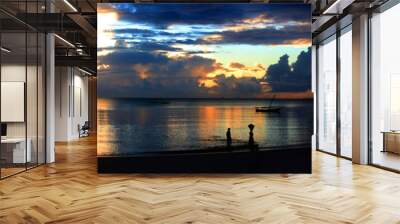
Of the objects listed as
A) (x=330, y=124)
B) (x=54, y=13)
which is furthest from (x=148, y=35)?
(x=330, y=124)

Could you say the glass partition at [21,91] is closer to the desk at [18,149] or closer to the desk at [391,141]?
the desk at [18,149]

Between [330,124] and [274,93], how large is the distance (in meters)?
4.36

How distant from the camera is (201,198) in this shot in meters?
5.12

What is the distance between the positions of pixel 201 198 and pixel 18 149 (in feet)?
13.9

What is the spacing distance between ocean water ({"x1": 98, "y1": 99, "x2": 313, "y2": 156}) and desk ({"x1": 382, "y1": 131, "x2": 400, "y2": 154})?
184cm

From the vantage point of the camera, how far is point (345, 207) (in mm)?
4570

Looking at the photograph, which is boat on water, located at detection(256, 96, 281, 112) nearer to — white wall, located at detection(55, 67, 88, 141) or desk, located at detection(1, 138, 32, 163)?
desk, located at detection(1, 138, 32, 163)

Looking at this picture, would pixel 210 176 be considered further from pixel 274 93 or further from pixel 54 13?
pixel 54 13

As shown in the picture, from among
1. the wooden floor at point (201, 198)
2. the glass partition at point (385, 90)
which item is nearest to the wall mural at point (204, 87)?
the wooden floor at point (201, 198)

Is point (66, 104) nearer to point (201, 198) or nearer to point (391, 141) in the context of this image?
point (201, 198)

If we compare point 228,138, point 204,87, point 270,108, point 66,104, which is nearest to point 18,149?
point 204,87

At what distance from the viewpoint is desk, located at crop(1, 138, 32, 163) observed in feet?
23.2

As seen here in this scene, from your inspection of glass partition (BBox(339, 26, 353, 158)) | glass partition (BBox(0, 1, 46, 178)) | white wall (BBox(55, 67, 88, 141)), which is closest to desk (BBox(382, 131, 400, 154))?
glass partition (BBox(339, 26, 353, 158))

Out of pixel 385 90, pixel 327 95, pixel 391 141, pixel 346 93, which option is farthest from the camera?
pixel 327 95
